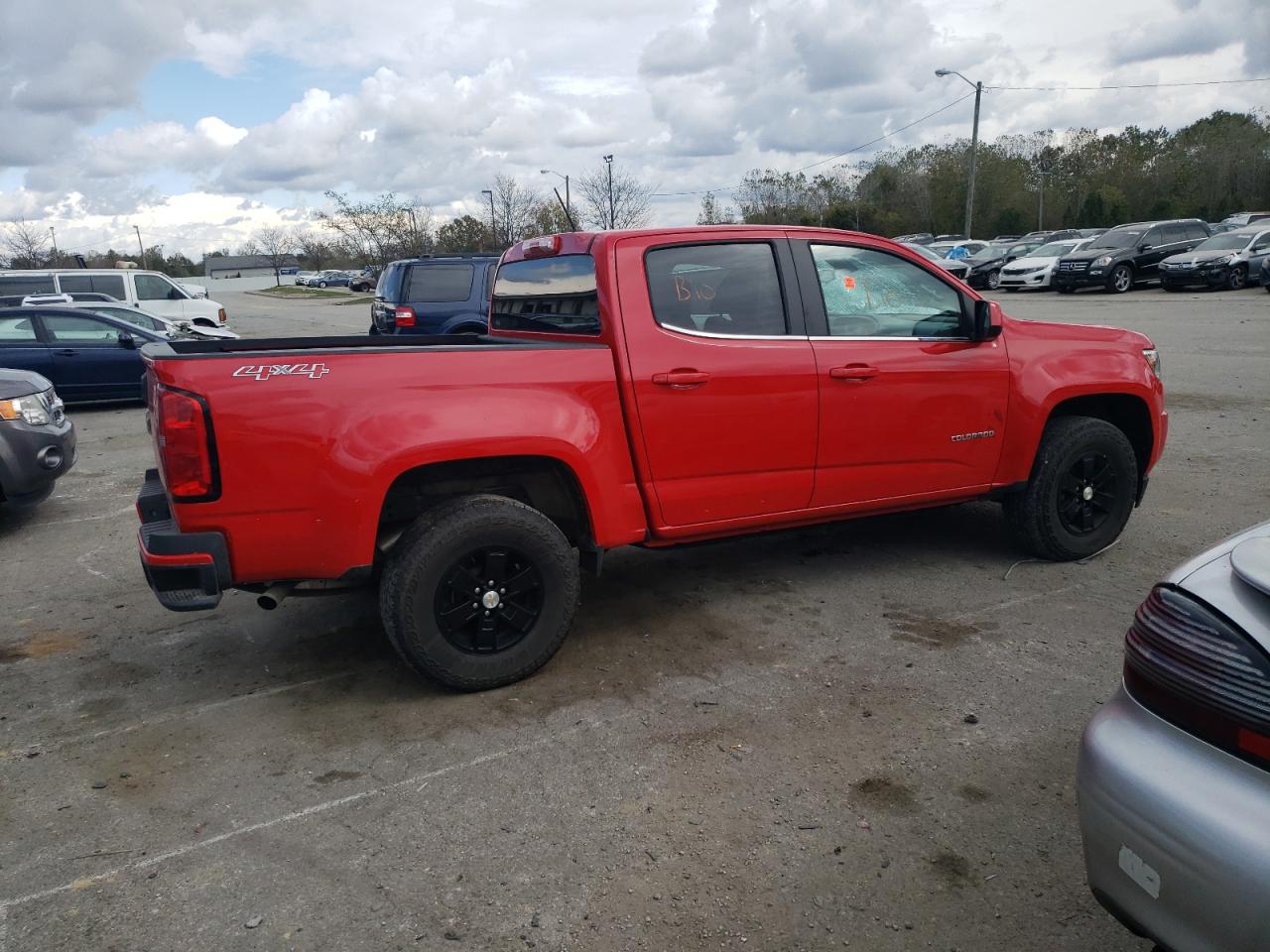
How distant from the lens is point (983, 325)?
4781mm

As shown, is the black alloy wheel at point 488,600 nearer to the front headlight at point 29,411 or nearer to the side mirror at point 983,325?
the side mirror at point 983,325

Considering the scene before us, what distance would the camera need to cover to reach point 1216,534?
18.6 feet

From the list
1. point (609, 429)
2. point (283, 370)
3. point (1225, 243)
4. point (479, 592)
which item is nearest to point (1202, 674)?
point (609, 429)

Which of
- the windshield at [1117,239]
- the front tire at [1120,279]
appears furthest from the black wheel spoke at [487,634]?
the windshield at [1117,239]

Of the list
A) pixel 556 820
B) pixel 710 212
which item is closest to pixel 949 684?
pixel 556 820

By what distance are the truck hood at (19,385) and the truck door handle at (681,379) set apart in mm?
5246

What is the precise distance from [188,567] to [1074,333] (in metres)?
4.54

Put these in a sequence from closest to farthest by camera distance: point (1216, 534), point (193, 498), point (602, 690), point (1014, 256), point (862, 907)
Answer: point (862, 907) < point (193, 498) < point (602, 690) < point (1216, 534) < point (1014, 256)

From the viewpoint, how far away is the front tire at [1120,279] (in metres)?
24.4

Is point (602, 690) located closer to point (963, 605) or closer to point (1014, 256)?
point (963, 605)

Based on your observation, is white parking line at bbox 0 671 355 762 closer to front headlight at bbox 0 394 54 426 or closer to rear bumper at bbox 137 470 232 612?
rear bumper at bbox 137 470 232 612

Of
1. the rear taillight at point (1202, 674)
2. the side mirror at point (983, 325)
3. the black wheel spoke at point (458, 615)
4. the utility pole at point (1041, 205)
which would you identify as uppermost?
the utility pole at point (1041, 205)

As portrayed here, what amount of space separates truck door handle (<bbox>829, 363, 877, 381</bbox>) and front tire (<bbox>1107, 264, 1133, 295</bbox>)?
2320 centimetres

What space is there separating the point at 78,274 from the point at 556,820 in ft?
70.6
